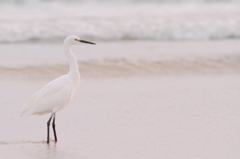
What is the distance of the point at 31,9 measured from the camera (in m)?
13.8

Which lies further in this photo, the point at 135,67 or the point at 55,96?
the point at 135,67

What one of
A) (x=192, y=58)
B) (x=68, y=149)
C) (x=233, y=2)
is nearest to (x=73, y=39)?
(x=68, y=149)

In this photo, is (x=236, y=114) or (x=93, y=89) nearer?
(x=236, y=114)

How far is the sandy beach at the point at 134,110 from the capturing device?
3.87m

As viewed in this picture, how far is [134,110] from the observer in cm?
514

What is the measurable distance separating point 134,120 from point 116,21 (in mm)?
7248

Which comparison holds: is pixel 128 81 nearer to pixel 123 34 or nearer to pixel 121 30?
pixel 123 34

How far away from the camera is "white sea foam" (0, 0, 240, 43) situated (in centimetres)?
1038

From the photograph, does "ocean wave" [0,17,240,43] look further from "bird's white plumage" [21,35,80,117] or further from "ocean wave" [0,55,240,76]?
"bird's white plumage" [21,35,80,117]

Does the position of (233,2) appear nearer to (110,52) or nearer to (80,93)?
(110,52)

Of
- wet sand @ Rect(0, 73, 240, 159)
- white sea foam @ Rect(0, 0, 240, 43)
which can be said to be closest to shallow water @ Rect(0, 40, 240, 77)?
wet sand @ Rect(0, 73, 240, 159)

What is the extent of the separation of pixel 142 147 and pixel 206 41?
6.76 m

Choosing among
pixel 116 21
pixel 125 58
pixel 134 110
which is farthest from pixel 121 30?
pixel 134 110

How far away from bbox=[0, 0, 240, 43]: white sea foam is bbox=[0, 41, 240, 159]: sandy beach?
187cm
